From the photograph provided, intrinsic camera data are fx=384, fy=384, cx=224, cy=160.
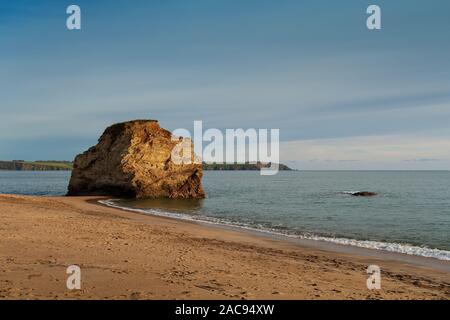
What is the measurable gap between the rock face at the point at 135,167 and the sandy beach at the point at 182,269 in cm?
3166

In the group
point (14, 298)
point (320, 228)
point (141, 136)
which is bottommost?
point (320, 228)

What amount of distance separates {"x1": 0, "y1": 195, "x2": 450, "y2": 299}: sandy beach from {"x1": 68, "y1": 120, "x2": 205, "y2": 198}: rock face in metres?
31.7

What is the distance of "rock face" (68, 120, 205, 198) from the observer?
1992 inches

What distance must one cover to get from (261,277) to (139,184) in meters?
41.3

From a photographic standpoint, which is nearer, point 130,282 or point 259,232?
point 130,282

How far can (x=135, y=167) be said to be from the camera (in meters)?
50.2

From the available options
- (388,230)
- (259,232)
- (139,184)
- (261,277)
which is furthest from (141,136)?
(261,277)
